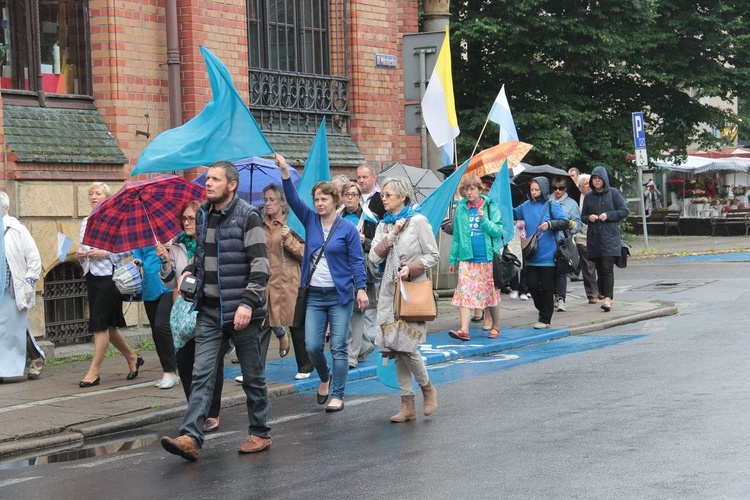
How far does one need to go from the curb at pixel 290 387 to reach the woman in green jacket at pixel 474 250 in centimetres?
43

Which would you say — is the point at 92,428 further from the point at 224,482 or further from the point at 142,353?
the point at 142,353

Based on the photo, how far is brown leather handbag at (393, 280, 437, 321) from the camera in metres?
9.36

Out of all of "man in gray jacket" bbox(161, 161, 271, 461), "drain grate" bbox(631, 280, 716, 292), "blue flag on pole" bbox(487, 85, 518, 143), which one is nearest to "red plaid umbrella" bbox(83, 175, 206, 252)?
"man in gray jacket" bbox(161, 161, 271, 461)

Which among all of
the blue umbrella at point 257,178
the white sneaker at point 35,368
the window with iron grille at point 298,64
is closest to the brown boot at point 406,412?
the blue umbrella at point 257,178

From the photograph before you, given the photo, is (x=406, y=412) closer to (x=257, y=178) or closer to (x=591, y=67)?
(x=257, y=178)

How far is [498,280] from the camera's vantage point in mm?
14047

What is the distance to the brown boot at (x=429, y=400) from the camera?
9.36 metres

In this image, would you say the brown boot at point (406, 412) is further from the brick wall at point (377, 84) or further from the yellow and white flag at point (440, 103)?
the brick wall at point (377, 84)

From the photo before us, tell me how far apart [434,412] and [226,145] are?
2.57 m

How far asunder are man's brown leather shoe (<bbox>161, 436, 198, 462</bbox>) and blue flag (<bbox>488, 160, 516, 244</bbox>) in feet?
23.1

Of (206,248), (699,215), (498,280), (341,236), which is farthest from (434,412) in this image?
(699,215)

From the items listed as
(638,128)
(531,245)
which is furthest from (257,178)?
(638,128)

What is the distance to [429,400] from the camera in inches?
370

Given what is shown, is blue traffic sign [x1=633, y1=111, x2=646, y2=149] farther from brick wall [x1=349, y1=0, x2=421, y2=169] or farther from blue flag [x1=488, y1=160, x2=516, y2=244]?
blue flag [x1=488, y1=160, x2=516, y2=244]
